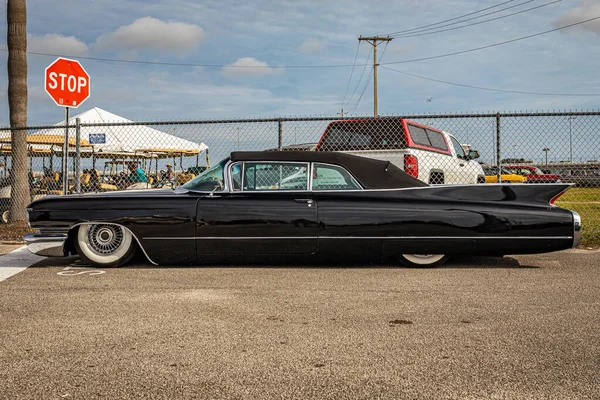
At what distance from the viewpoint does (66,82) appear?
9.87 metres

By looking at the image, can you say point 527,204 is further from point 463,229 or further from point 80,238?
point 80,238

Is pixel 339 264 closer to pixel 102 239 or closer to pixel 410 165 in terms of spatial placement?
pixel 102 239

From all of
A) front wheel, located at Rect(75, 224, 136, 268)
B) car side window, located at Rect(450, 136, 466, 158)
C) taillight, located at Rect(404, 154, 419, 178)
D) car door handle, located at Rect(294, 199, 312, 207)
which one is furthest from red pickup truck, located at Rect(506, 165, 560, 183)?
front wheel, located at Rect(75, 224, 136, 268)

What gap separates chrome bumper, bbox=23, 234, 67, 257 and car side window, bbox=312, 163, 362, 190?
2584 millimetres

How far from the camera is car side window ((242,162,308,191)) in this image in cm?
596

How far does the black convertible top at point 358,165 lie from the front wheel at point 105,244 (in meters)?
1.38

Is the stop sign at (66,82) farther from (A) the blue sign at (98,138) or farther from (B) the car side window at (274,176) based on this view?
(B) the car side window at (274,176)

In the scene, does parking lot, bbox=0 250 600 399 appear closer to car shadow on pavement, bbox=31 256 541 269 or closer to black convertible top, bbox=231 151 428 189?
car shadow on pavement, bbox=31 256 541 269

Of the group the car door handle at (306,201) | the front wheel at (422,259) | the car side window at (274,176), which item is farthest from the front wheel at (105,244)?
the front wheel at (422,259)

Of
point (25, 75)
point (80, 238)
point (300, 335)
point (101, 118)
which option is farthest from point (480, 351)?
point (101, 118)

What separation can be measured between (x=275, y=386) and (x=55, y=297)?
261 centimetres

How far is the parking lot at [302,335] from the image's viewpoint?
104 inches

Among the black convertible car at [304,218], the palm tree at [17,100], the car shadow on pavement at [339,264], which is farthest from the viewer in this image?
the palm tree at [17,100]

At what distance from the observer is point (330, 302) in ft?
14.2
